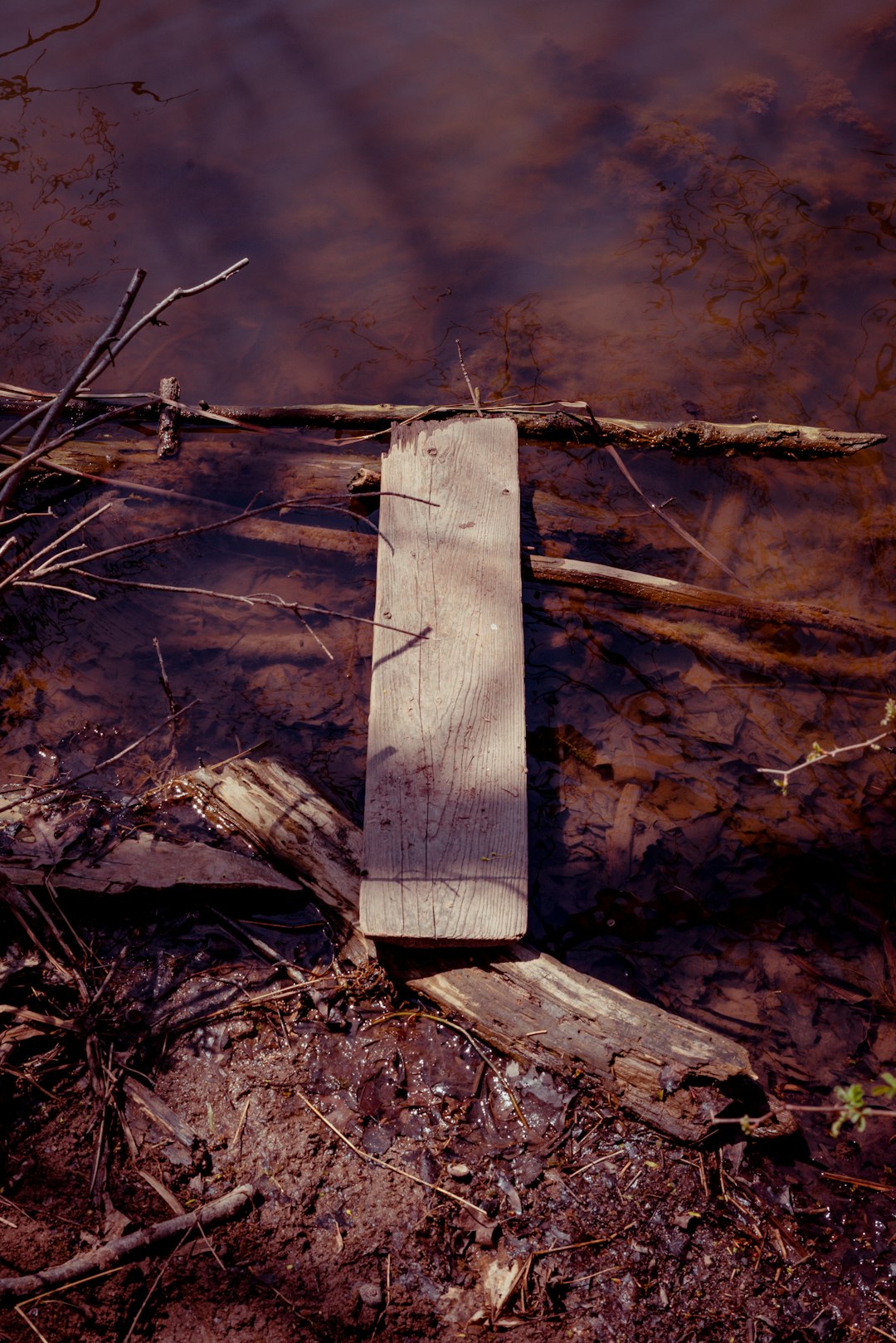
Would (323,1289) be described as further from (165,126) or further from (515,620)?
(165,126)

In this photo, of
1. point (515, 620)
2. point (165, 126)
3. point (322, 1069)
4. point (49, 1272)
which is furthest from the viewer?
point (165, 126)

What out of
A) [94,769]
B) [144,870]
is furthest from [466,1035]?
[94,769]

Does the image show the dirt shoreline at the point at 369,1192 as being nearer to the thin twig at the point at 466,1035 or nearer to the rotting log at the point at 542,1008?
the thin twig at the point at 466,1035

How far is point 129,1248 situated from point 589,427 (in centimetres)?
414

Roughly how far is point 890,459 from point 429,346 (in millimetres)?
2996

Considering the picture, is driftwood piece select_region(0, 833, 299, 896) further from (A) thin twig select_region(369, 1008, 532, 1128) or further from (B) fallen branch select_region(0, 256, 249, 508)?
(B) fallen branch select_region(0, 256, 249, 508)

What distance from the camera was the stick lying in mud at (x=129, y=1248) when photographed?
215 centimetres

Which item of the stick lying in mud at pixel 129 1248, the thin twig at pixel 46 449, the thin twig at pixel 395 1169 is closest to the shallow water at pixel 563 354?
the thin twig at pixel 395 1169

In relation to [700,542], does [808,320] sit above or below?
above

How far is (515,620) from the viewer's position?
3.46m

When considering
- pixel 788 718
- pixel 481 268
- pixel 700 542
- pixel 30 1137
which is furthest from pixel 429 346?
pixel 30 1137

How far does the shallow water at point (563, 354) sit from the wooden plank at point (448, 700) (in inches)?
22.0

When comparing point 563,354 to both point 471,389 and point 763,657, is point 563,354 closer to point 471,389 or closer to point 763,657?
point 471,389

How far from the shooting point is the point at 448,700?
10.4 feet
